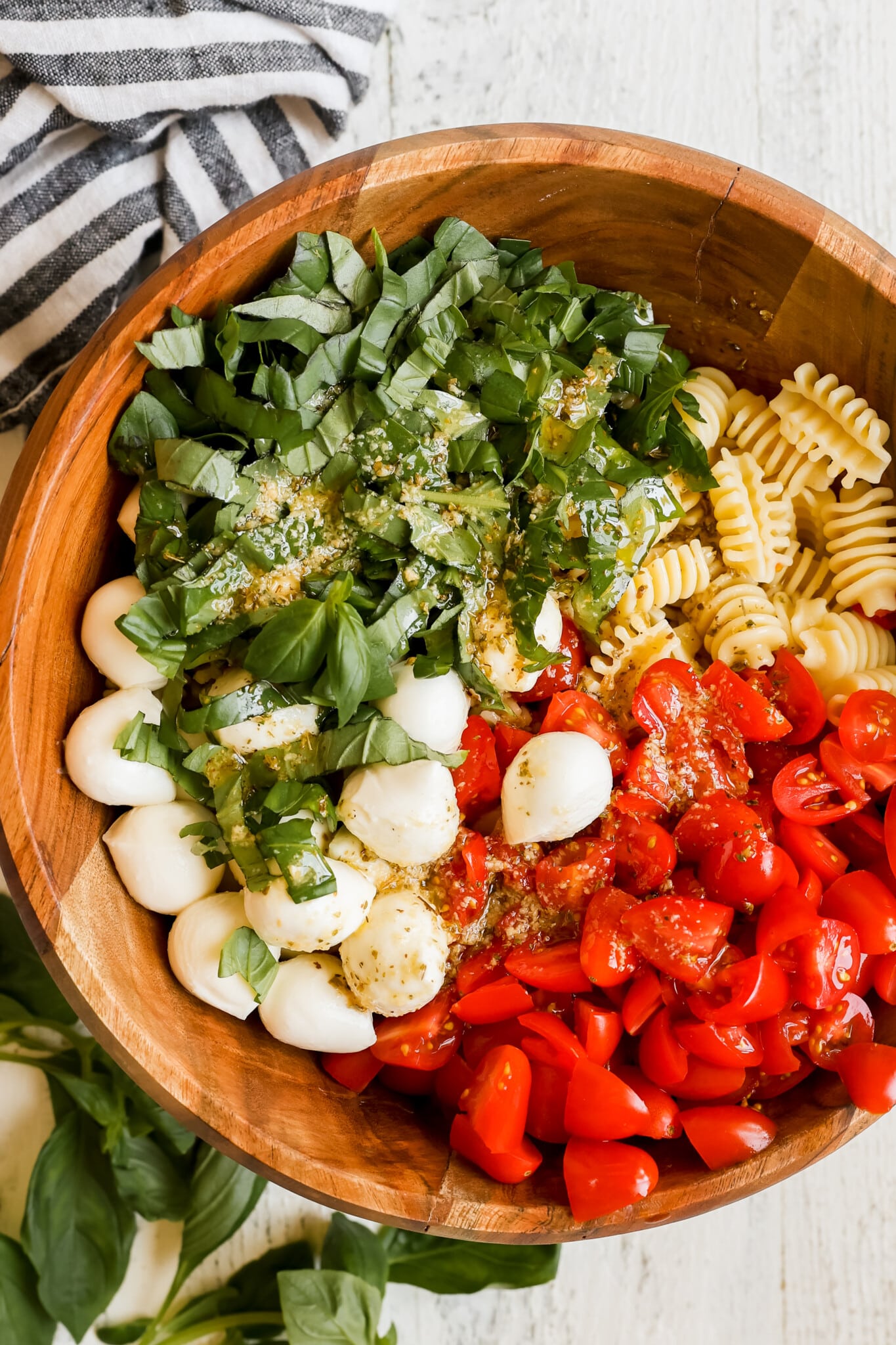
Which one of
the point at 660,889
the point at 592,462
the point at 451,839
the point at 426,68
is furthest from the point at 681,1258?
the point at 426,68

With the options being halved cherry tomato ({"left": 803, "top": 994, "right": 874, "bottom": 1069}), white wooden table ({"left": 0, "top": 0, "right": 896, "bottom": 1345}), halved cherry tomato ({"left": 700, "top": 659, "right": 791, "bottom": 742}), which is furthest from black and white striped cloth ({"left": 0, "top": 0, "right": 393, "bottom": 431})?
halved cherry tomato ({"left": 803, "top": 994, "right": 874, "bottom": 1069})

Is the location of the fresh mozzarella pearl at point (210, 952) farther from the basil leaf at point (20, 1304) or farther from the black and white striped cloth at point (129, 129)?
the black and white striped cloth at point (129, 129)

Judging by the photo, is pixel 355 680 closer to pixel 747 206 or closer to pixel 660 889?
pixel 660 889

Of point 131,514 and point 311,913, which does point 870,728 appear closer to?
point 311,913

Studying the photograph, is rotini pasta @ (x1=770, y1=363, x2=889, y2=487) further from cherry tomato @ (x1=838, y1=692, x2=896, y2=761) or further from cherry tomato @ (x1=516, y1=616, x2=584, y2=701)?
cherry tomato @ (x1=516, y1=616, x2=584, y2=701)

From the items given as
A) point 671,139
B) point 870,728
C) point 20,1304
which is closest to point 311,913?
point 870,728

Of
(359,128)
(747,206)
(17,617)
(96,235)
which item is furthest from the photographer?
(359,128)

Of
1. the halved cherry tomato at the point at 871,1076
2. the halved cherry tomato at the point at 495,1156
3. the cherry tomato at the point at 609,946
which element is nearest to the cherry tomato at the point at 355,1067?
the halved cherry tomato at the point at 495,1156
